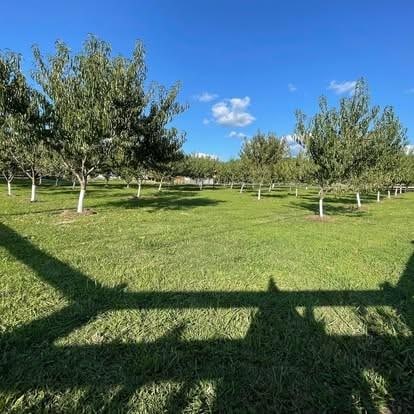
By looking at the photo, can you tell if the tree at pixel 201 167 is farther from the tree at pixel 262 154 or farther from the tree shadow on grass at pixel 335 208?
the tree shadow on grass at pixel 335 208

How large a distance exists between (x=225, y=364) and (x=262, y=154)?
26782 mm

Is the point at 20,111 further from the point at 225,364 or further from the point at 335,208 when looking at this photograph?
the point at 335,208

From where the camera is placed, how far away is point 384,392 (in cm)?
262

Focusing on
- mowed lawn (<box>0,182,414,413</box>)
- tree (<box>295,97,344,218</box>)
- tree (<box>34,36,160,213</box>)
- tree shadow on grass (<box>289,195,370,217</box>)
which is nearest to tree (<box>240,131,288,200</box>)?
tree shadow on grass (<box>289,195,370,217</box>)

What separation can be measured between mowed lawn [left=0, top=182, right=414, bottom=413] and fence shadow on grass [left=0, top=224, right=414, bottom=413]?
11 mm

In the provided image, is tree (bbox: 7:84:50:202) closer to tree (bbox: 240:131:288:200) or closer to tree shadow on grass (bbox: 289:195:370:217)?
tree shadow on grass (bbox: 289:195:370:217)

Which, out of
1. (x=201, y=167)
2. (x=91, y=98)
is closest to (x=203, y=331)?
(x=91, y=98)

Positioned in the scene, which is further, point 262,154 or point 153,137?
point 262,154

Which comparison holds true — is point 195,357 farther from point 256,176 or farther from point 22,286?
point 256,176

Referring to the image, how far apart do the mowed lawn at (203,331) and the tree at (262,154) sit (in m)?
Answer: 22.1

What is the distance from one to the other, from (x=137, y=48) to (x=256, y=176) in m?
18.5

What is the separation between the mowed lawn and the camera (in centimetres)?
250

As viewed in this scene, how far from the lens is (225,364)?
2896 mm

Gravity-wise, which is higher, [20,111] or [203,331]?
[20,111]
